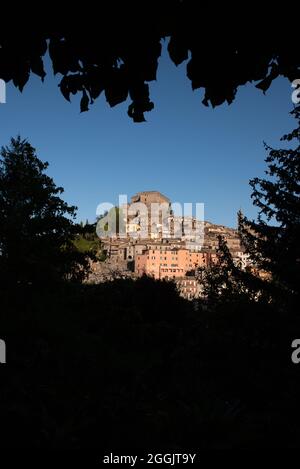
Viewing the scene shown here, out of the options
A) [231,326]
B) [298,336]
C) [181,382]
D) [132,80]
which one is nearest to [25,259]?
[231,326]

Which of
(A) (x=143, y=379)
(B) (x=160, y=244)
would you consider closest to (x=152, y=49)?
(A) (x=143, y=379)

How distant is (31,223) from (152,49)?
20.4m

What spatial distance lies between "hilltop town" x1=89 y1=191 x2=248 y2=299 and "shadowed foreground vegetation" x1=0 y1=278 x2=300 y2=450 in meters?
48.1

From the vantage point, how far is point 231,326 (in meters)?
11.7

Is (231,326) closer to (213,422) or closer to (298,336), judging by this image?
(298,336)

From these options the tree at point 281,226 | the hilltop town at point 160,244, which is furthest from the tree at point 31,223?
the hilltop town at point 160,244

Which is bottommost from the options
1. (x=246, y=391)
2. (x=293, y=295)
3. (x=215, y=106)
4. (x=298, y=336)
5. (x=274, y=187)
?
(x=246, y=391)

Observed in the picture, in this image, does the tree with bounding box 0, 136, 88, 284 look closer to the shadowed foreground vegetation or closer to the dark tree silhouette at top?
the shadowed foreground vegetation

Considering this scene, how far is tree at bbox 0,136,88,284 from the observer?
1864 centimetres

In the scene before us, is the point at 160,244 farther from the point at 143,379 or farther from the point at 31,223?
the point at 143,379

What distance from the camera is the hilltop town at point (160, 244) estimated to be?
90.1 m

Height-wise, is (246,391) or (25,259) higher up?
(25,259)

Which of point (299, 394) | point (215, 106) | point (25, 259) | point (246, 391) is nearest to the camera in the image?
point (215, 106)

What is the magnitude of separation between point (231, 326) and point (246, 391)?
3.82 m
